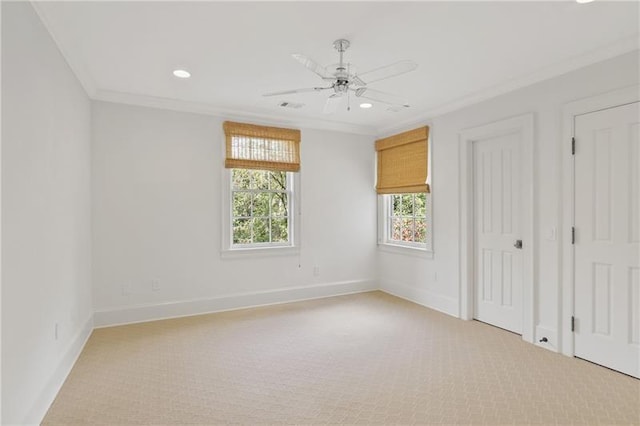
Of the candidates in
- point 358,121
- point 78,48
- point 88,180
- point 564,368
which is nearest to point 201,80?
point 78,48

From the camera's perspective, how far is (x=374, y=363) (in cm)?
296

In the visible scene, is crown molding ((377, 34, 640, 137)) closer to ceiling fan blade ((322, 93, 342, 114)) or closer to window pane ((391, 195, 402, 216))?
window pane ((391, 195, 402, 216))

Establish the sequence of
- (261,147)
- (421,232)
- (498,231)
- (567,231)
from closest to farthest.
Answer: (567,231) → (498,231) → (261,147) → (421,232)

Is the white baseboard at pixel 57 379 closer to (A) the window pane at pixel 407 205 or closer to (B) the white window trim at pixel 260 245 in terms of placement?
(B) the white window trim at pixel 260 245

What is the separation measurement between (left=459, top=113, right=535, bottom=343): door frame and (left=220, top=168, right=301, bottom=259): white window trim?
217 centimetres

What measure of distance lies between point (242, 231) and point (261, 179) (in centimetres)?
76

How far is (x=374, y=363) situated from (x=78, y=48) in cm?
351

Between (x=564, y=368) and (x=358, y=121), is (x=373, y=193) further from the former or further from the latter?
(x=564, y=368)

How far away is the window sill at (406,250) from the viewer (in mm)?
4684

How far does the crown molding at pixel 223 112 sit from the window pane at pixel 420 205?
1.30 metres

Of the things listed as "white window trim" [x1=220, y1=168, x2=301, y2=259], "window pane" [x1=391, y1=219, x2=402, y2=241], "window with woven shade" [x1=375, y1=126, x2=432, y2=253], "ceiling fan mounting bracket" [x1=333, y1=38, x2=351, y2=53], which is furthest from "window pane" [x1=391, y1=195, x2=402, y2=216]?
"ceiling fan mounting bracket" [x1=333, y1=38, x2=351, y2=53]

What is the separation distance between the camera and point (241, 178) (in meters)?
4.71

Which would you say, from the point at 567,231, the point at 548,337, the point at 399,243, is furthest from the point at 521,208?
→ the point at 399,243

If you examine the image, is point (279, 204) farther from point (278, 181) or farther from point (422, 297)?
point (422, 297)
